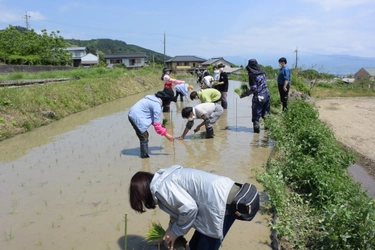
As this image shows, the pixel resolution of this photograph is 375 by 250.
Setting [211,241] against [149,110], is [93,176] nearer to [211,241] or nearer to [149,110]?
[149,110]

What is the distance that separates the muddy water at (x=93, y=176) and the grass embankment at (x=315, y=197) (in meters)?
0.32

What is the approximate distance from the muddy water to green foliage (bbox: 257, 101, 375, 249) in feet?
1.10

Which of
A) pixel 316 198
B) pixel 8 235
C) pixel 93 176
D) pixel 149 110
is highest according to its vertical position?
pixel 149 110

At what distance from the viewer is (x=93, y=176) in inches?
209

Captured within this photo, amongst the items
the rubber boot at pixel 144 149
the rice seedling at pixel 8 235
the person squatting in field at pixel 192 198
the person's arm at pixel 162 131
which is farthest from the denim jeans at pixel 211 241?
the rubber boot at pixel 144 149

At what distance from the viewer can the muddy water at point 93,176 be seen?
347cm

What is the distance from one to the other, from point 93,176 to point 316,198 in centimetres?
345

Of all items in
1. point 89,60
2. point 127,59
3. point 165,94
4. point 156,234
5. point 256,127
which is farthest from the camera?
point 89,60

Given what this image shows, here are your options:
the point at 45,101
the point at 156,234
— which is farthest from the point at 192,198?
the point at 45,101

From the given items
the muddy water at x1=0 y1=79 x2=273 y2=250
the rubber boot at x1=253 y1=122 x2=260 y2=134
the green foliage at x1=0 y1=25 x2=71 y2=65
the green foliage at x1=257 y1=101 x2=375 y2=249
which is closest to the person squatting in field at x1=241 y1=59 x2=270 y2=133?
the rubber boot at x1=253 y1=122 x2=260 y2=134

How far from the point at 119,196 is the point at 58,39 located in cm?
3385

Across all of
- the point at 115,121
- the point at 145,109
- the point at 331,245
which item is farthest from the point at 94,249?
the point at 115,121

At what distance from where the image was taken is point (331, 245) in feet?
8.79

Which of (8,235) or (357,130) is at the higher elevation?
(357,130)
